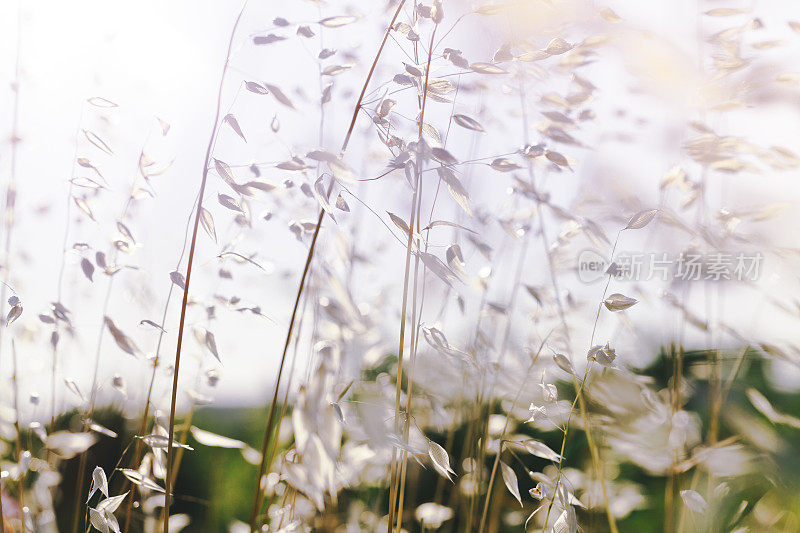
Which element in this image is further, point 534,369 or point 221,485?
point 221,485

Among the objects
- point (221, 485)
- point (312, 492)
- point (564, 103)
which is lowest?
point (221, 485)

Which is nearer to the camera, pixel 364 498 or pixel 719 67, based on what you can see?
pixel 719 67

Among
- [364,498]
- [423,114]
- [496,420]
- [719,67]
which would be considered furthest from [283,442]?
[719,67]

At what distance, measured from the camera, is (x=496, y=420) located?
0.69 meters

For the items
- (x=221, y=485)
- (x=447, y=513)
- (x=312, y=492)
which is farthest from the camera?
(x=221, y=485)

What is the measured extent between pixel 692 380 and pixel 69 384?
34.5 inches

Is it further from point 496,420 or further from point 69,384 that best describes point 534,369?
point 69,384

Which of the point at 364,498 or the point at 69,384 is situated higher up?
the point at 69,384

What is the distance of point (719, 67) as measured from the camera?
56 centimetres

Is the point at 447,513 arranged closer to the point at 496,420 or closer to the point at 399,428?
the point at 496,420

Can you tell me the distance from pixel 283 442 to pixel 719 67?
2.27 ft

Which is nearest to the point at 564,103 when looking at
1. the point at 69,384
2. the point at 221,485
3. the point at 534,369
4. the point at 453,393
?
the point at 534,369

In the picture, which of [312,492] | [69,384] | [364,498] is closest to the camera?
[312,492]

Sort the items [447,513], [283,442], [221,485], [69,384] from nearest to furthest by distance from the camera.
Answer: [69,384] → [447,513] → [283,442] → [221,485]
